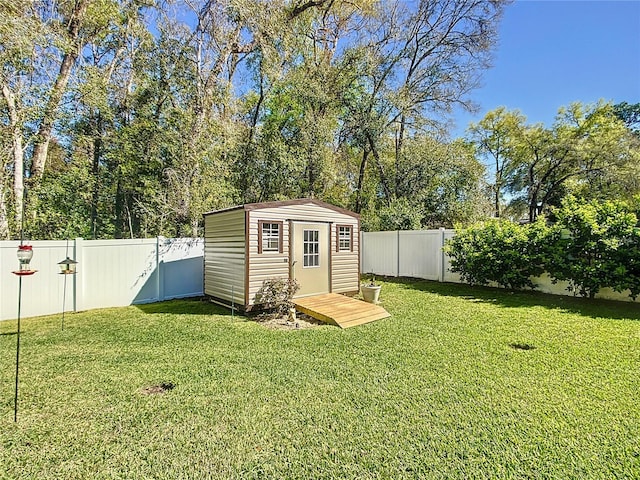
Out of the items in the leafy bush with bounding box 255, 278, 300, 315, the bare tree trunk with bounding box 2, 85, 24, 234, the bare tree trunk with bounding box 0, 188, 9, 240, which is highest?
the bare tree trunk with bounding box 2, 85, 24, 234

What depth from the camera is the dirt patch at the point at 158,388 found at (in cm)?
304

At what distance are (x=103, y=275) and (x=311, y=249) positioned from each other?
14.7 ft

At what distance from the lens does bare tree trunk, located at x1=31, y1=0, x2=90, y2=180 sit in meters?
7.69

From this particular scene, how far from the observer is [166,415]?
265 cm

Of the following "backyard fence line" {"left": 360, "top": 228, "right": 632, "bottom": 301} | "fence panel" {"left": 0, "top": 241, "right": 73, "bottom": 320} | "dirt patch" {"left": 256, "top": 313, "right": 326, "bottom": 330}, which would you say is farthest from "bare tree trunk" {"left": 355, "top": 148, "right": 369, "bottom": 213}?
"fence panel" {"left": 0, "top": 241, "right": 73, "bottom": 320}

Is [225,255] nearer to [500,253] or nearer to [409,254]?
[409,254]

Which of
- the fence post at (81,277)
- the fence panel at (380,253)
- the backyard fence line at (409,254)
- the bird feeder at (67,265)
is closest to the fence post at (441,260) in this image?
the backyard fence line at (409,254)

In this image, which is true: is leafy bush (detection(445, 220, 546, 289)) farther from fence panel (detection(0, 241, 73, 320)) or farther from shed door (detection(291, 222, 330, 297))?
fence panel (detection(0, 241, 73, 320))

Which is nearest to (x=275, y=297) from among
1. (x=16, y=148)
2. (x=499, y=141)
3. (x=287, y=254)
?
(x=287, y=254)

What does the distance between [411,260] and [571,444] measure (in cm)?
875

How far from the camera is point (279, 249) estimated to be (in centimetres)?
650

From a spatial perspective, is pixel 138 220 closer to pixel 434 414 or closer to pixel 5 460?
pixel 5 460

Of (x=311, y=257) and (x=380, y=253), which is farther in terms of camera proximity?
(x=380, y=253)

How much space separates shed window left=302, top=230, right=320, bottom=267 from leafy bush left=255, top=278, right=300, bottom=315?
2.89ft
